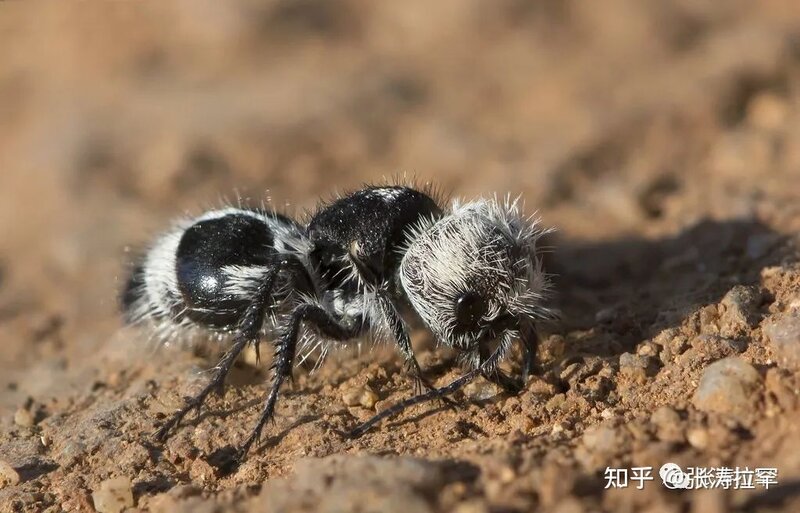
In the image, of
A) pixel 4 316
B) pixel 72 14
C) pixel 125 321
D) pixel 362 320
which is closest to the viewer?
pixel 362 320

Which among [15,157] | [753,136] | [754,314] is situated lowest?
[754,314]

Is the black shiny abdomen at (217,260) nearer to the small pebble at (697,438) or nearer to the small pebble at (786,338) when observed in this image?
the small pebble at (697,438)

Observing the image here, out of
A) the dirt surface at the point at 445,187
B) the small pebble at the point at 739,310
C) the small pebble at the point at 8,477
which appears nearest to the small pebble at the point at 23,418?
the dirt surface at the point at 445,187

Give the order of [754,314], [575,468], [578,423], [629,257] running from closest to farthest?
[575,468], [578,423], [754,314], [629,257]

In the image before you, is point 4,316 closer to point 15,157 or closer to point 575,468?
point 15,157

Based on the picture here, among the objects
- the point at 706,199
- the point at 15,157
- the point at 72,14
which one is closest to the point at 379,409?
the point at 706,199

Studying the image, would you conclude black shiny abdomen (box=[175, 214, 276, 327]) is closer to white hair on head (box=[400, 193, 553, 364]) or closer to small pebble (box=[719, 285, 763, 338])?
white hair on head (box=[400, 193, 553, 364])
